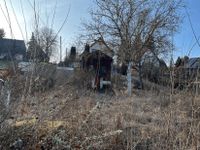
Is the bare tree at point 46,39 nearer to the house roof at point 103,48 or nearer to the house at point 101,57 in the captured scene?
the house at point 101,57

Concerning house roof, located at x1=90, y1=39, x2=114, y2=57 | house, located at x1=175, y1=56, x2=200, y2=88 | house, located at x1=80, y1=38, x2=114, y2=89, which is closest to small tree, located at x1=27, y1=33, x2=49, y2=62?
house, located at x1=175, y1=56, x2=200, y2=88

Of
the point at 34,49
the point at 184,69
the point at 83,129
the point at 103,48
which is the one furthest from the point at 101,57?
the point at 34,49

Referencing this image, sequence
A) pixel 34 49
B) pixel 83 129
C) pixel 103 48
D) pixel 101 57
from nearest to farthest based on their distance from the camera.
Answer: pixel 34 49, pixel 83 129, pixel 101 57, pixel 103 48

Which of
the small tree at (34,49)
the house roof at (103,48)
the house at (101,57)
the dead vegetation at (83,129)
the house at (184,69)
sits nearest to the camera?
the dead vegetation at (83,129)

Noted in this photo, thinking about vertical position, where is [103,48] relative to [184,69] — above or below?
above

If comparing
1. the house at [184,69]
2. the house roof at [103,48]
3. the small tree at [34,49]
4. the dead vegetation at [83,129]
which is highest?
the house roof at [103,48]

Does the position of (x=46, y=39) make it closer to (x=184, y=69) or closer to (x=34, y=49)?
(x=34, y=49)

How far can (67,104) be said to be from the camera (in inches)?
247

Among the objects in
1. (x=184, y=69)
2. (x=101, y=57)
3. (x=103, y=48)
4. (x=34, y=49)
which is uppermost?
(x=103, y=48)

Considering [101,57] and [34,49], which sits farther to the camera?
[101,57]

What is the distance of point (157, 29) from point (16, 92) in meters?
19.8

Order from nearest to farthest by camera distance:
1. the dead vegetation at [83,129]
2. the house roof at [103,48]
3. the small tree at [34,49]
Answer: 1. the dead vegetation at [83,129]
2. the small tree at [34,49]
3. the house roof at [103,48]

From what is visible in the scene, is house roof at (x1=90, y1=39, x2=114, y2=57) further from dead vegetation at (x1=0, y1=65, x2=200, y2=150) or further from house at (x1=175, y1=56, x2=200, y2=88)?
house at (x1=175, y1=56, x2=200, y2=88)

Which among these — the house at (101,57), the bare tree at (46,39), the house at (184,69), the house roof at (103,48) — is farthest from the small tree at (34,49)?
the house roof at (103,48)
